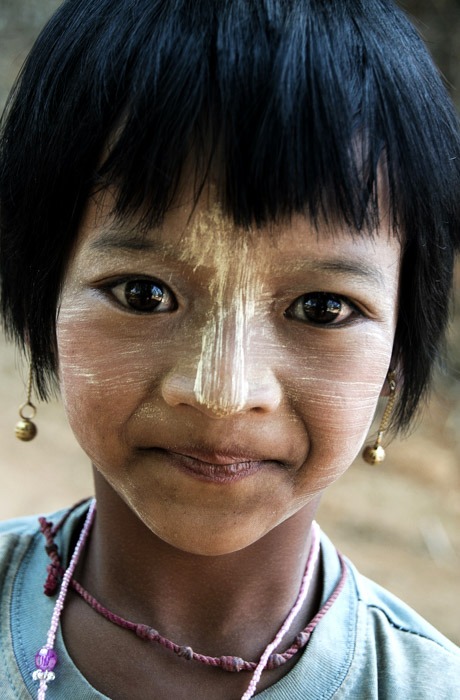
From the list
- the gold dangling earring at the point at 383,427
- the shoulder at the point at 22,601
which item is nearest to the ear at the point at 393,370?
the gold dangling earring at the point at 383,427

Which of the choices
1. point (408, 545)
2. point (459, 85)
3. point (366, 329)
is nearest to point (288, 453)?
point (366, 329)

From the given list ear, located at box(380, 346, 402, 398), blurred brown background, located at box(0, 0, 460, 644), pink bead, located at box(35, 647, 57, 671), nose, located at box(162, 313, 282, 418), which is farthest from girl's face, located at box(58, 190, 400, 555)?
blurred brown background, located at box(0, 0, 460, 644)

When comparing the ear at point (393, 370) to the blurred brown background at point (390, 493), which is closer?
the ear at point (393, 370)

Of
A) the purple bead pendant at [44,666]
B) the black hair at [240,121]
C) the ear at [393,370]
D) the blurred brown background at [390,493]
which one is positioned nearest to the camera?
the black hair at [240,121]

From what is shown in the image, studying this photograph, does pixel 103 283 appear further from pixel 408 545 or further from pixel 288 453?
pixel 408 545

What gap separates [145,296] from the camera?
39.4 inches

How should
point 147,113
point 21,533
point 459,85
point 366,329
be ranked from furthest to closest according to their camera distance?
point 459,85 < point 21,533 < point 366,329 < point 147,113

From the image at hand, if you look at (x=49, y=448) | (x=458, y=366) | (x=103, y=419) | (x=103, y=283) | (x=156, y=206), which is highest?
(x=156, y=206)

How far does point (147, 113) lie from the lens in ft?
3.11

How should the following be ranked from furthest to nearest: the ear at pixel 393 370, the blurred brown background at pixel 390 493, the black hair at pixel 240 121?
the blurred brown background at pixel 390 493
the ear at pixel 393 370
the black hair at pixel 240 121

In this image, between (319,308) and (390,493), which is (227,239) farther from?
(390,493)

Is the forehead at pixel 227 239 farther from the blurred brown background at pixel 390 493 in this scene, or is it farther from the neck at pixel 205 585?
the blurred brown background at pixel 390 493

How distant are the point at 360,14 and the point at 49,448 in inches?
105

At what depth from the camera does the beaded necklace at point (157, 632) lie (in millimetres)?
1119
